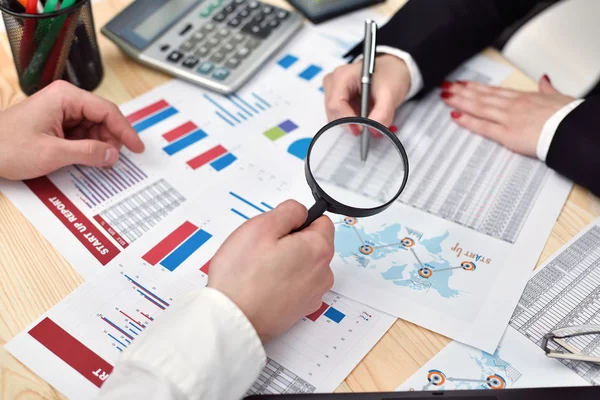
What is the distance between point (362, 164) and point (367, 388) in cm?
36

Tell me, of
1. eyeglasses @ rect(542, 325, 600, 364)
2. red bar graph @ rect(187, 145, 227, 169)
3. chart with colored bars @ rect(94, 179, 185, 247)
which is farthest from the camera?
red bar graph @ rect(187, 145, 227, 169)

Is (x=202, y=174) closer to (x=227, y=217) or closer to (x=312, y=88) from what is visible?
(x=227, y=217)

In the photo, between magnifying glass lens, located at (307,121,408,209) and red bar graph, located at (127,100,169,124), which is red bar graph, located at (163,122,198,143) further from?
magnifying glass lens, located at (307,121,408,209)

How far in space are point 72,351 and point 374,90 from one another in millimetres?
606

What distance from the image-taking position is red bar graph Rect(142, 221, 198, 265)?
0.75m

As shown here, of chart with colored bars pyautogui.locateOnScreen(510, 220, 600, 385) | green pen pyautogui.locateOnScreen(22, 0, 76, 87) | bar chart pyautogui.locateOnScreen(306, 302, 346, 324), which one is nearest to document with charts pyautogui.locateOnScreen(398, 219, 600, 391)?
chart with colored bars pyautogui.locateOnScreen(510, 220, 600, 385)

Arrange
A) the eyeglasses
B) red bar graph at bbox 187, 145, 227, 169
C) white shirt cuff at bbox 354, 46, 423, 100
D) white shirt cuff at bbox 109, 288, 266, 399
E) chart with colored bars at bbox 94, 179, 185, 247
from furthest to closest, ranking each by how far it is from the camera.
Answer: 1. white shirt cuff at bbox 354, 46, 423, 100
2. red bar graph at bbox 187, 145, 227, 169
3. chart with colored bars at bbox 94, 179, 185, 247
4. the eyeglasses
5. white shirt cuff at bbox 109, 288, 266, 399

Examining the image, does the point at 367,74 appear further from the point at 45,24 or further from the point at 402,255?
Answer: the point at 45,24

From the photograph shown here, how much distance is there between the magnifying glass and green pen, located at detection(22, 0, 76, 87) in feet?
1.42

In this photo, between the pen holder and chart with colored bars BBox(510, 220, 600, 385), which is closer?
chart with colored bars BBox(510, 220, 600, 385)

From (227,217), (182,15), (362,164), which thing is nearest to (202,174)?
(227,217)

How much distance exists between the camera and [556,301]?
73cm

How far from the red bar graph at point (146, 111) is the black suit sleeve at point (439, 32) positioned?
0.37 m

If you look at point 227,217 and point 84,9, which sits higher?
point 84,9
